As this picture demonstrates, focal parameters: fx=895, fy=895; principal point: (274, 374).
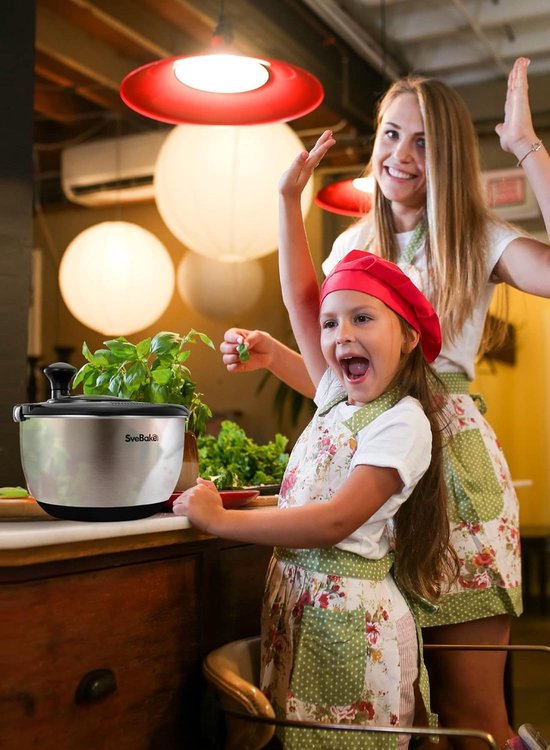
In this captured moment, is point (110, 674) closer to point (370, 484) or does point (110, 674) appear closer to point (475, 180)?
point (370, 484)

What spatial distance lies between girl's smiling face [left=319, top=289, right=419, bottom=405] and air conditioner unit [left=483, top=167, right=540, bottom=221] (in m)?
5.03

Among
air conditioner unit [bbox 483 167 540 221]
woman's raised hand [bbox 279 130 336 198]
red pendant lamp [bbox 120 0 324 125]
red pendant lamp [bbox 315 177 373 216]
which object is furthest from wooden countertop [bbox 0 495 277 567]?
air conditioner unit [bbox 483 167 540 221]

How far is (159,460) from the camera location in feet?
4.22

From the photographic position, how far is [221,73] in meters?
2.08

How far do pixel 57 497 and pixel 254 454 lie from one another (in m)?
1.06

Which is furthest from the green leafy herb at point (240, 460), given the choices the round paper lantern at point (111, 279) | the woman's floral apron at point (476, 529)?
the round paper lantern at point (111, 279)

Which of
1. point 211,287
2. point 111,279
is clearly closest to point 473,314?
point 111,279

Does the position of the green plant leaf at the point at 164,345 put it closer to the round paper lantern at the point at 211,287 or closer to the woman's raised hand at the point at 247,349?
the woman's raised hand at the point at 247,349

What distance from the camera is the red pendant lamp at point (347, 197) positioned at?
2.68 metres

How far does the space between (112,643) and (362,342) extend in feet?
2.01

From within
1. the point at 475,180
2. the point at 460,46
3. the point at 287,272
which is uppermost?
the point at 460,46

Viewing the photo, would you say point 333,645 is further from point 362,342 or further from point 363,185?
point 363,185

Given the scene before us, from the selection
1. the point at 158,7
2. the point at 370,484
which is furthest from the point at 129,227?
the point at 370,484

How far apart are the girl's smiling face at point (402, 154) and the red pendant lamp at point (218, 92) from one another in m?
0.17
